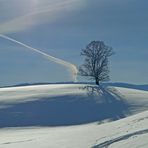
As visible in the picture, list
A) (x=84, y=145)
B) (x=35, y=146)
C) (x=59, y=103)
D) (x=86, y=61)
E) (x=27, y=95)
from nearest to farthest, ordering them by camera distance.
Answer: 1. (x=84, y=145)
2. (x=35, y=146)
3. (x=59, y=103)
4. (x=27, y=95)
5. (x=86, y=61)

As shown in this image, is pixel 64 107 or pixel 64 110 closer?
pixel 64 110

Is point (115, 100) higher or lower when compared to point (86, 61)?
lower

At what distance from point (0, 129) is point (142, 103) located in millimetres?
18050

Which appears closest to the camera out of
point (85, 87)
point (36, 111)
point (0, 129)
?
point (0, 129)

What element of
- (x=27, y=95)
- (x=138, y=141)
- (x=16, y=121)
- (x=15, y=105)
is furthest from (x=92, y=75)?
(x=138, y=141)

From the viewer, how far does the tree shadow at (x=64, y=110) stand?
152 ft

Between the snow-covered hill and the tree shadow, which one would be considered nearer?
the snow-covered hill

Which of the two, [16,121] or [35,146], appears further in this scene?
[16,121]

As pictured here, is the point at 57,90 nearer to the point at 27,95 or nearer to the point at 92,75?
the point at 27,95

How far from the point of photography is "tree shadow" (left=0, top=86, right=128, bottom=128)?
4628cm

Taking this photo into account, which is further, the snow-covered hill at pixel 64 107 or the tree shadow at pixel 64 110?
the tree shadow at pixel 64 110

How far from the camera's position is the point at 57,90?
62.2m

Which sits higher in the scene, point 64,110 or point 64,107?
point 64,107

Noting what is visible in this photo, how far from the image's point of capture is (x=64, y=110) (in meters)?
51.2
